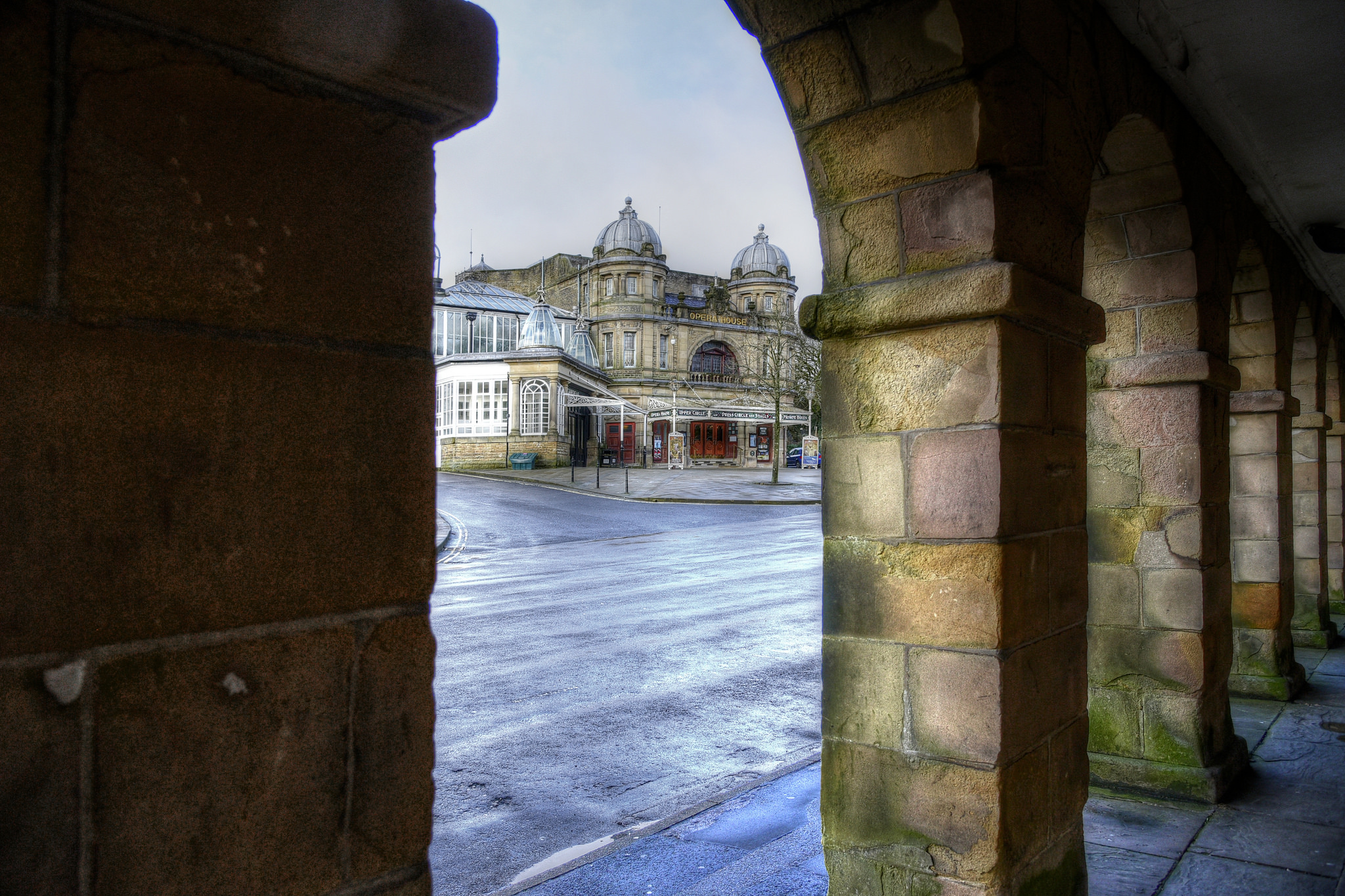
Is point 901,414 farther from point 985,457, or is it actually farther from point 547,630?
point 547,630

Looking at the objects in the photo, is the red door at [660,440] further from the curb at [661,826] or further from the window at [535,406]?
the curb at [661,826]

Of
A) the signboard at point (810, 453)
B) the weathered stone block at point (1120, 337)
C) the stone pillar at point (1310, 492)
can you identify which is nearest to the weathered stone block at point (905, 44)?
the weathered stone block at point (1120, 337)

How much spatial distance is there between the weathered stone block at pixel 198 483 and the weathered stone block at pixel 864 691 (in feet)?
5.64

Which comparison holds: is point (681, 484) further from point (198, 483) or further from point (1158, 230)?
point (198, 483)

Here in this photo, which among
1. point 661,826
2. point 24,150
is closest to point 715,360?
point 661,826

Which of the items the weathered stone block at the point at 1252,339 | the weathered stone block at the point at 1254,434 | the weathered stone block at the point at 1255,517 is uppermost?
the weathered stone block at the point at 1252,339

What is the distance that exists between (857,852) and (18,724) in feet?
7.56

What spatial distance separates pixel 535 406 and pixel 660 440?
11.6m

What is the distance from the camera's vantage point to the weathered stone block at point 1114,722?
3.91m

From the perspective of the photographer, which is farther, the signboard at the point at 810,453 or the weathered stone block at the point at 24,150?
the signboard at the point at 810,453

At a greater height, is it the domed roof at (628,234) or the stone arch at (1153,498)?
the domed roof at (628,234)

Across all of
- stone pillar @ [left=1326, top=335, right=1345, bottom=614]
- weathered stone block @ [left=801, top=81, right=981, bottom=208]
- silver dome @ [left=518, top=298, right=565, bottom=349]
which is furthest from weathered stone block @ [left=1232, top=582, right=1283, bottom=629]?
silver dome @ [left=518, top=298, right=565, bottom=349]

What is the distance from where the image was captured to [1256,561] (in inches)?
219

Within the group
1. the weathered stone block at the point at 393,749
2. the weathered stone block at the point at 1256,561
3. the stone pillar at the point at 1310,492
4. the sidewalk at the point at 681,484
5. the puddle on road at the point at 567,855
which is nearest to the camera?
the weathered stone block at the point at 393,749
